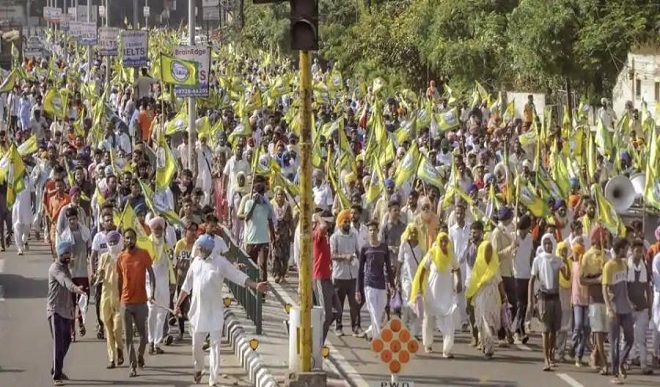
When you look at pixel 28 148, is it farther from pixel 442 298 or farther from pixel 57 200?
pixel 442 298

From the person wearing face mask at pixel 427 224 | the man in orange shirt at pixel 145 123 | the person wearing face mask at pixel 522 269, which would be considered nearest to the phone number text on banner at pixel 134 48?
the man in orange shirt at pixel 145 123

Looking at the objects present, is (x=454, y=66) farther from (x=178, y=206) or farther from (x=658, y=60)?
(x=178, y=206)

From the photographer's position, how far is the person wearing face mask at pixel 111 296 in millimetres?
16938

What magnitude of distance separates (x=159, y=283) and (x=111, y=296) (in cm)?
107

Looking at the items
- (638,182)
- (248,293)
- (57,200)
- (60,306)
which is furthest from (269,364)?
(638,182)

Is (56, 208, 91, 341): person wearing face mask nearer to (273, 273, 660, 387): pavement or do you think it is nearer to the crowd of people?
the crowd of people

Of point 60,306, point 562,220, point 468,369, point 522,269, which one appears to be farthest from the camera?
point 562,220

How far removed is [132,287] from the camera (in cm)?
1664

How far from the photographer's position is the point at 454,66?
1832 inches

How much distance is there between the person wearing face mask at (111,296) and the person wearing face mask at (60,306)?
75 centimetres

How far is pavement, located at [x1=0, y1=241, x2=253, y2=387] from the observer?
54.2 ft

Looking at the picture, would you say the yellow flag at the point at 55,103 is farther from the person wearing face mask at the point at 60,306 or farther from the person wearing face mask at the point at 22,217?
the person wearing face mask at the point at 60,306

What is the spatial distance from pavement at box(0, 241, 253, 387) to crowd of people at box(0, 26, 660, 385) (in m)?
0.21

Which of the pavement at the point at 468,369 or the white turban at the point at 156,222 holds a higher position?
the white turban at the point at 156,222
